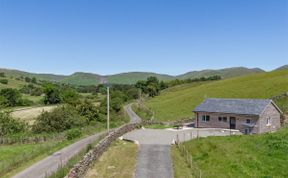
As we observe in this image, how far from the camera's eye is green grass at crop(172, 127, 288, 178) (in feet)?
69.7

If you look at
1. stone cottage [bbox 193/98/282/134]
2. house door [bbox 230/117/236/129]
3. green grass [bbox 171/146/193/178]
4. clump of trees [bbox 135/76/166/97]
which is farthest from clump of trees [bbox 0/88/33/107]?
green grass [bbox 171/146/193/178]

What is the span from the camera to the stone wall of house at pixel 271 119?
4331 centimetres

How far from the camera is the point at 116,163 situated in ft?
76.9

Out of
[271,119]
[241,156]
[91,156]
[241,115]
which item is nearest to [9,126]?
[91,156]

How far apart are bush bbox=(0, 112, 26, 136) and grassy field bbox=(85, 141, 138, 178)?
31.4 meters

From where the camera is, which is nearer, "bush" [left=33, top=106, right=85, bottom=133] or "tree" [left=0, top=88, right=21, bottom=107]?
"bush" [left=33, top=106, right=85, bottom=133]

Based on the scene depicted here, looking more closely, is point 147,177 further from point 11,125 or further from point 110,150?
point 11,125

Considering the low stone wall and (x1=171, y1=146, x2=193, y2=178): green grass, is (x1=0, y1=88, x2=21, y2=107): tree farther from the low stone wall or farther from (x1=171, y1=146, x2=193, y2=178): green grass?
(x1=171, y1=146, x2=193, y2=178): green grass

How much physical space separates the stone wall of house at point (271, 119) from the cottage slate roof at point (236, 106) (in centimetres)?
94

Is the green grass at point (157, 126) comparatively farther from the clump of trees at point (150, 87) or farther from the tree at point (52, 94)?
the tree at point (52, 94)

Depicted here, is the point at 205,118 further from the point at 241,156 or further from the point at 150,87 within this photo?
the point at 150,87

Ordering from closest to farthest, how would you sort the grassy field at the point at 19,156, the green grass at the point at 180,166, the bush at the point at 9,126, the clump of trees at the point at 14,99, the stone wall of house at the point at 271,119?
1. the green grass at the point at 180,166
2. the grassy field at the point at 19,156
3. the stone wall of house at the point at 271,119
4. the bush at the point at 9,126
5. the clump of trees at the point at 14,99

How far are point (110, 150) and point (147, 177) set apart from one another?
30.4 feet

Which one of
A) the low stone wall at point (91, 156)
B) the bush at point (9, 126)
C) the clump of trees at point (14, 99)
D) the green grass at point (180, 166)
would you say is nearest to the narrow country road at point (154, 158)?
the green grass at point (180, 166)
